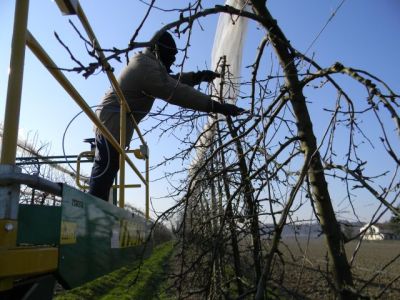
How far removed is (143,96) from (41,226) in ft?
6.86

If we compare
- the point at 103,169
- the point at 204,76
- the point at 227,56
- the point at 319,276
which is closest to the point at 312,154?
the point at 227,56

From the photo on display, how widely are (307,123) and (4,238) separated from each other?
4.59ft

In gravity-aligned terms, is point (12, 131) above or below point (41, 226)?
above

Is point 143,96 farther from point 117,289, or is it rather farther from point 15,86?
point 117,289

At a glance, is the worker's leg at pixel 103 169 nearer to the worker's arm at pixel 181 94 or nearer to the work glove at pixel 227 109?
the worker's arm at pixel 181 94

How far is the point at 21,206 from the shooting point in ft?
6.67

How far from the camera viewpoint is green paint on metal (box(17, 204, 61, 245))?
6.21 ft

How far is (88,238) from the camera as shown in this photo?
229cm

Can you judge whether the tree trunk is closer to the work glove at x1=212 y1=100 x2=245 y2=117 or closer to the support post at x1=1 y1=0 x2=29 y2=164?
the work glove at x1=212 y1=100 x2=245 y2=117

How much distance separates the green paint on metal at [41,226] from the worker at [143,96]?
1249 millimetres

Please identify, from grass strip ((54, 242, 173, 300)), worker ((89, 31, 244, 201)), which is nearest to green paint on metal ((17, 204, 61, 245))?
worker ((89, 31, 244, 201))

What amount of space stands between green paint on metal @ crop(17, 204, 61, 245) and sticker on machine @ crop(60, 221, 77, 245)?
3 centimetres

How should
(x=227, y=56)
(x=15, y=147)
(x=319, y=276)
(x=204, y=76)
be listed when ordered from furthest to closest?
(x=319, y=276), (x=204, y=76), (x=227, y=56), (x=15, y=147)

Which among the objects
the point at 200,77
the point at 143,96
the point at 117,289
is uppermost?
the point at 200,77
